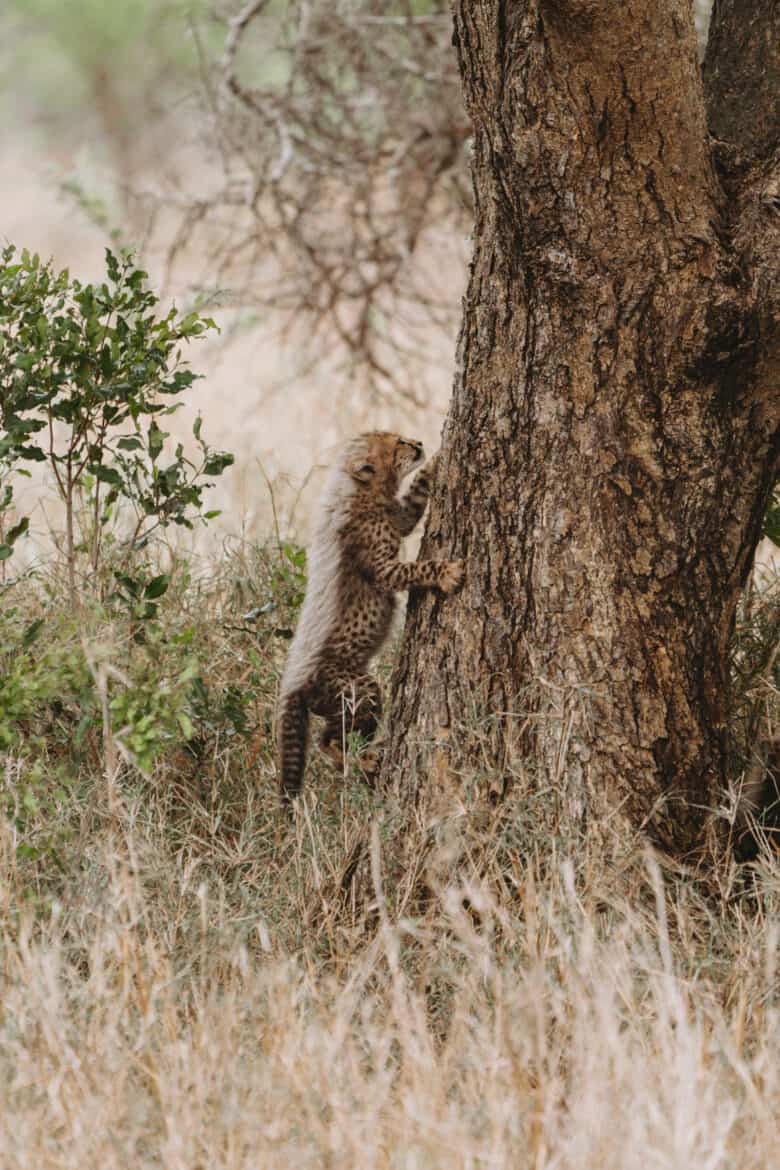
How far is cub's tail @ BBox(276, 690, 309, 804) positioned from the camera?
3773 millimetres

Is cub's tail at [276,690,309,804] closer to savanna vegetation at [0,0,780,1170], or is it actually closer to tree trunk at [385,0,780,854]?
savanna vegetation at [0,0,780,1170]

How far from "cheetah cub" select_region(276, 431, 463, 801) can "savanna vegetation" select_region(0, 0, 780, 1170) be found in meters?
0.14

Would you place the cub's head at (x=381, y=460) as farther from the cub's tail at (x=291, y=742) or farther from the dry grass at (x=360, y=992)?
the dry grass at (x=360, y=992)

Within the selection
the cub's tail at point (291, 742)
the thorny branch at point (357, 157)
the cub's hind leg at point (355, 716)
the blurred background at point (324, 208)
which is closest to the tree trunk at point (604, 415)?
the cub's tail at point (291, 742)

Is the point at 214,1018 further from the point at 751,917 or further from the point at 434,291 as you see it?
the point at 434,291

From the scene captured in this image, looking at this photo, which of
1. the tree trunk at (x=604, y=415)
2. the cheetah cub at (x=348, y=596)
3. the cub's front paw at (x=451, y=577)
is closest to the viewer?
the tree trunk at (x=604, y=415)

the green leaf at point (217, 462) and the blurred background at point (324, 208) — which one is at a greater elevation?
the blurred background at point (324, 208)

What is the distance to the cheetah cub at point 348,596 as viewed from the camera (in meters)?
3.93

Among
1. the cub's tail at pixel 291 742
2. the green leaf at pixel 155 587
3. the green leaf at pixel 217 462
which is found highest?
the green leaf at pixel 217 462

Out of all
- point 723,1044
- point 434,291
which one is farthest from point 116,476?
point 434,291

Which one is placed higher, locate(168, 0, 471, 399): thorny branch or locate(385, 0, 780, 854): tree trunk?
locate(168, 0, 471, 399): thorny branch

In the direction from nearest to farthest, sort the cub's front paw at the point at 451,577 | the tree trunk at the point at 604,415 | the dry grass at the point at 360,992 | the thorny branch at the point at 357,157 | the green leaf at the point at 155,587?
the dry grass at the point at 360,992 → the tree trunk at the point at 604,415 → the cub's front paw at the point at 451,577 → the green leaf at the point at 155,587 → the thorny branch at the point at 357,157

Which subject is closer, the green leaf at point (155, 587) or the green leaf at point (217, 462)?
the green leaf at point (155, 587)

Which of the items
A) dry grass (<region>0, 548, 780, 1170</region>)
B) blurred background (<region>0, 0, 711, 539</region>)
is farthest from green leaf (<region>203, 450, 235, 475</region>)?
blurred background (<region>0, 0, 711, 539</region>)
